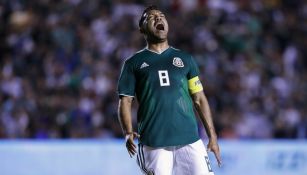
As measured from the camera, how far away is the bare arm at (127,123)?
635cm

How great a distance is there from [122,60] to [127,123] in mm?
8482

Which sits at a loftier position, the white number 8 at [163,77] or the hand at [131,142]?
the white number 8 at [163,77]

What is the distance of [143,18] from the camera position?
6.66 m

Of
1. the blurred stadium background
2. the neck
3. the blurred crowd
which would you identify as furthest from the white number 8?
the blurred crowd

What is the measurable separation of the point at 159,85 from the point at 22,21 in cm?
995

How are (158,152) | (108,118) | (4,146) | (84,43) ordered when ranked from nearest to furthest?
(158,152), (4,146), (108,118), (84,43)

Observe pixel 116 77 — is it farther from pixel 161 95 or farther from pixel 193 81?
pixel 161 95

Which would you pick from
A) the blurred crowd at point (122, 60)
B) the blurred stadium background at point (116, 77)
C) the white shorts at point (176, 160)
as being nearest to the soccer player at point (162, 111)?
the white shorts at point (176, 160)

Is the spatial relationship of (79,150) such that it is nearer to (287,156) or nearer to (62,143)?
(62,143)

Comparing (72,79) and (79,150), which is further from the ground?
(72,79)

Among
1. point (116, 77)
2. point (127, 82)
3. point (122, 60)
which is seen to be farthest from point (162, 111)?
point (122, 60)

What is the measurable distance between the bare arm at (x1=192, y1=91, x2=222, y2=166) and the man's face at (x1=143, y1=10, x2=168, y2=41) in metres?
0.57

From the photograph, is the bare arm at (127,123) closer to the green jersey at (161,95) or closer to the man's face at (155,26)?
the green jersey at (161,95)

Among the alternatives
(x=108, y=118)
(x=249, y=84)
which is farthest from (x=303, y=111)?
(x=108, y=118)
